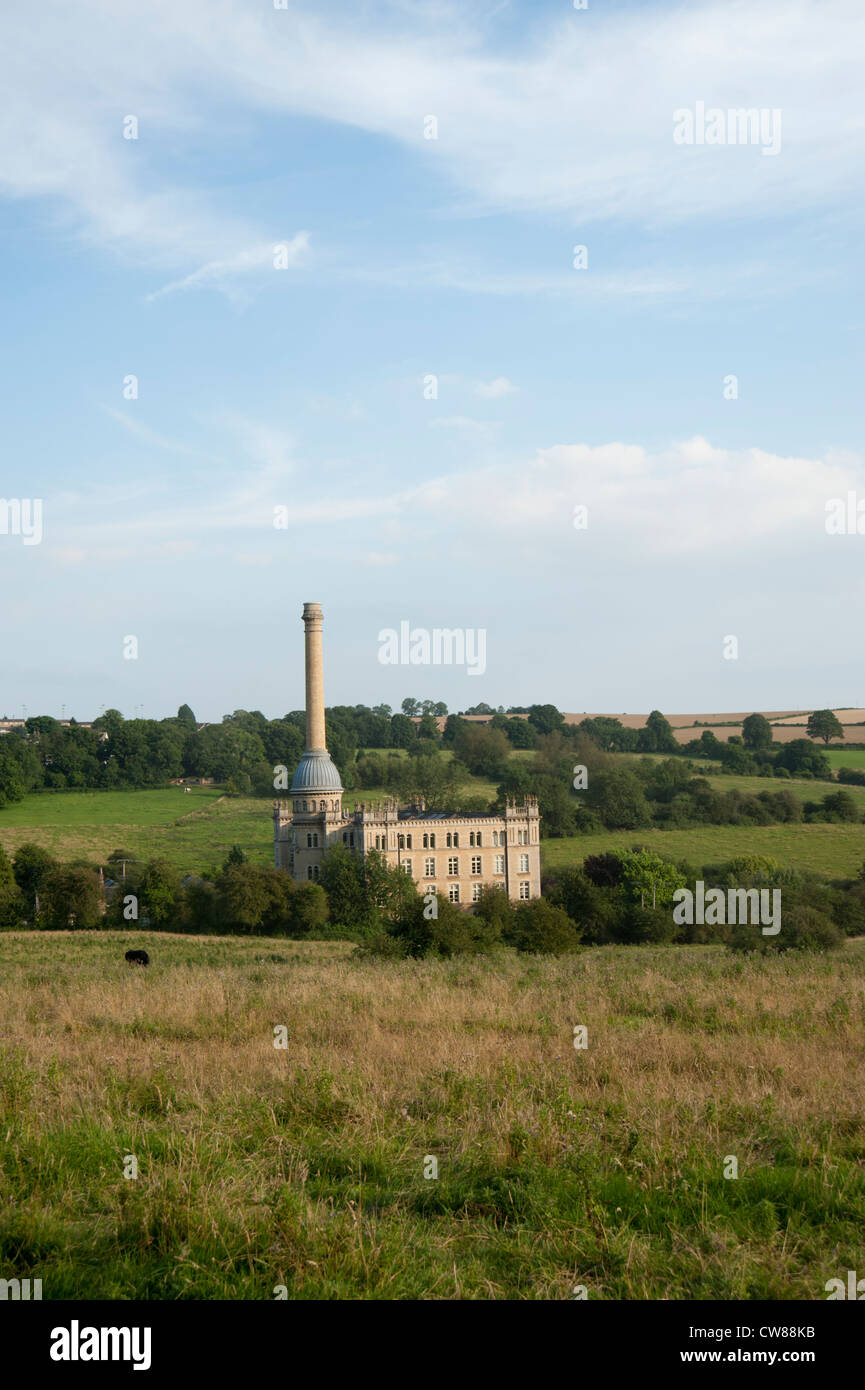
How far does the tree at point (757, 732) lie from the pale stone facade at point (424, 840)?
2851 inches

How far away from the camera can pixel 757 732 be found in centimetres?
15600

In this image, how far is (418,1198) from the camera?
6.66 m

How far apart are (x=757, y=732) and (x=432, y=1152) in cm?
15599

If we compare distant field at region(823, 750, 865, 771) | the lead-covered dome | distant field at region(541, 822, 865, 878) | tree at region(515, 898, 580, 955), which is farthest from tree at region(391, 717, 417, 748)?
tree at region(515, 898, 580, 955)

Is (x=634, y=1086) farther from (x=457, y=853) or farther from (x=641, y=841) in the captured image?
(x=641, y=841)

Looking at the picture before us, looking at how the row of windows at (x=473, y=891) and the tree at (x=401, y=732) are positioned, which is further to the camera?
the tree at (x=401, y=732)

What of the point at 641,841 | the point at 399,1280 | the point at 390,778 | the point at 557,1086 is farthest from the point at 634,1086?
the point at 390,778

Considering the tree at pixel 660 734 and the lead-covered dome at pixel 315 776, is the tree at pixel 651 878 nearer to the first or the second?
the lead-covered dome at pixel 315 776

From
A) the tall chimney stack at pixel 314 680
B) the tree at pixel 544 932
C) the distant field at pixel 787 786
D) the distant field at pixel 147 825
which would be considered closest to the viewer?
the tree at pixel 544 932

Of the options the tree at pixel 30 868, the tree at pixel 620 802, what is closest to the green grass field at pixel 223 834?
the tree at pixel 620 802

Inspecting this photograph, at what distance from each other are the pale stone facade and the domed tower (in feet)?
0.28

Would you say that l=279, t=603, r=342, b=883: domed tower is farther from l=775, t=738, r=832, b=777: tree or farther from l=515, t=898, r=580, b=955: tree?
l=775, t=738, r=832, b=777: tree

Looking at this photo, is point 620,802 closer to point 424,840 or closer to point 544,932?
point 424,840

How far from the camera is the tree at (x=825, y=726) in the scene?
6004 inches
